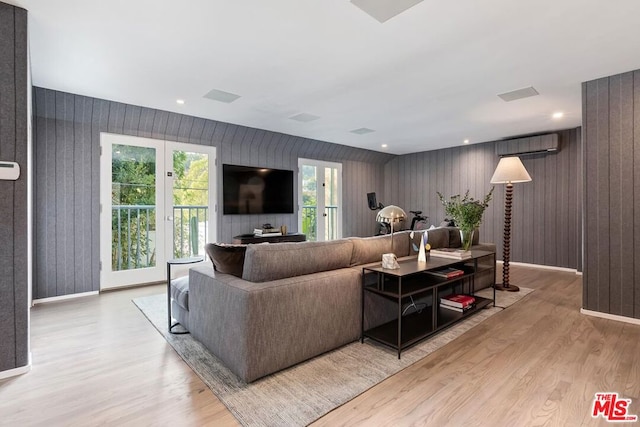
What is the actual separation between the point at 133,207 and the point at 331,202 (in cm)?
390

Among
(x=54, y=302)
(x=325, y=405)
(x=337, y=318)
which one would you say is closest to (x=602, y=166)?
(x=337, y=318)

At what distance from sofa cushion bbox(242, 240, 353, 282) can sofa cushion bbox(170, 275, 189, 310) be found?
32.9 inches

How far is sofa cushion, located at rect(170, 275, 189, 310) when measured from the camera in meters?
2.63

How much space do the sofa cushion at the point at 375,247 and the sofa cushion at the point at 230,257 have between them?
911mm

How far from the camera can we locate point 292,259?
2.20m

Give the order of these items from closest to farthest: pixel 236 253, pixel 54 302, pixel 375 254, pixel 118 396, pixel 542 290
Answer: pixel 118 396 < pixel 236 253 < pixel 375 254 < pixel 54 302 < pixel 542 290

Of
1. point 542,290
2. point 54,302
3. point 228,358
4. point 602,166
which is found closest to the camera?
point 228,358

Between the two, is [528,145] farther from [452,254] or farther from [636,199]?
[452,254]

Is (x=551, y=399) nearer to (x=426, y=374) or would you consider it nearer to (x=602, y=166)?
(x=426, y=374)

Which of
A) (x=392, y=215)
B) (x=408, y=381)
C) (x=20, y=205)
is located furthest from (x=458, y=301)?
(x=20, y=205)

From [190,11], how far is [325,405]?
2.64 m

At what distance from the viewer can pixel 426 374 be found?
206 centimetres

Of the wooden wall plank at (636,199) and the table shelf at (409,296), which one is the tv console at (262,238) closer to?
the table shelf at (409,296)

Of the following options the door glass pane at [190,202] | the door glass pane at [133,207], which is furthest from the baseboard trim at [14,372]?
the door glass pane at [190,202]
